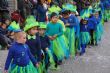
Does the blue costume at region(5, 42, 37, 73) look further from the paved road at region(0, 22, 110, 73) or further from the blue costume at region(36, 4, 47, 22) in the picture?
the blue costume at region(36, 4, 47, 22)

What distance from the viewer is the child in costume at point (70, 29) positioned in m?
11.0

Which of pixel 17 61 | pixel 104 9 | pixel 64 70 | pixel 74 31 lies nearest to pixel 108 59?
pixel 74 31

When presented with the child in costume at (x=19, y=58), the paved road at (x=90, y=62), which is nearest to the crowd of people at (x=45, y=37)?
the child in costume at (x=19, y=58)

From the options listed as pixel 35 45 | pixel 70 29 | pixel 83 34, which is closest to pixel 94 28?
pixel 83 34

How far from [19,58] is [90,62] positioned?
417 centimetres

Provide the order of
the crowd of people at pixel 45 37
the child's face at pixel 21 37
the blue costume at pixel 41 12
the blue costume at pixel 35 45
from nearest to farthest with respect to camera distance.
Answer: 1. the child's face at pixel 21 37
2. the crowd of people at pixel 45 37
3. the blue costume at pixel 35 45
4. the blue costume at pixel 41 12

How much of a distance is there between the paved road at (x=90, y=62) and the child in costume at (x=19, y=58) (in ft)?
8.25

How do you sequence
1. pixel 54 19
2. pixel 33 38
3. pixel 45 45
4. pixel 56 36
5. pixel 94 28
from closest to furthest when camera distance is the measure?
pixel 33 38, pixel 45 45, pixel 54 19, pixel 56 36, pixel 94 28

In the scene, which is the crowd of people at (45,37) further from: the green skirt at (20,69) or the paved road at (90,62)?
the paved road at (90,62)

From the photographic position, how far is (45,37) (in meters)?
8.64

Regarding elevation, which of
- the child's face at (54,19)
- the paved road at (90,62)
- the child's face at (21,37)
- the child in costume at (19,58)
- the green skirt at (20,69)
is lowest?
the paved road at (90,62)

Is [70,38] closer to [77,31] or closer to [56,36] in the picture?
[77,31]

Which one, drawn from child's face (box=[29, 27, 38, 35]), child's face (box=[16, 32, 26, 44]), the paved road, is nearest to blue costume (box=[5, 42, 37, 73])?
child's face (box=[16, 32, 26, 44])

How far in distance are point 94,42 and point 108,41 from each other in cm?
112
